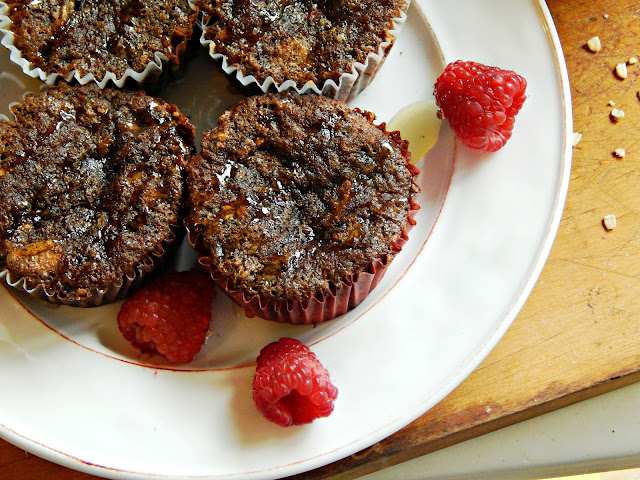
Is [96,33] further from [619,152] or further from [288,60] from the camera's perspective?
[619,152]

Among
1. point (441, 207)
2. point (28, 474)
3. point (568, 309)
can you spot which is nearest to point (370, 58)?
point (441, 207)

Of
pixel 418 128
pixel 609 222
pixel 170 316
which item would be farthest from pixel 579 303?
pixel 170 316

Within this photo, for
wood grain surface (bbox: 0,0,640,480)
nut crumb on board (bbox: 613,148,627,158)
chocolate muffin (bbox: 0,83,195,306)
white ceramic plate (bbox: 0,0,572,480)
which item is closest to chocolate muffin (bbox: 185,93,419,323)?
chocolate muffin (bbox: 0,83,195,306)

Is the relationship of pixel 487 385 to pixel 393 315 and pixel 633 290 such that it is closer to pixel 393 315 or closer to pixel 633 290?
pixel 393 315

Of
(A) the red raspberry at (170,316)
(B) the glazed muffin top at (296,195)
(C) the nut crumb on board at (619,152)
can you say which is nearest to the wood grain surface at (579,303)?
(C) the nut crumb on board at (619,152)

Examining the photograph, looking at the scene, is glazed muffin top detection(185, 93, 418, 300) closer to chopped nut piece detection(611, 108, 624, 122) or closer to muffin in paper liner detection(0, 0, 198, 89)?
muffin in paper liner detection(0, 0, 198, 89)
